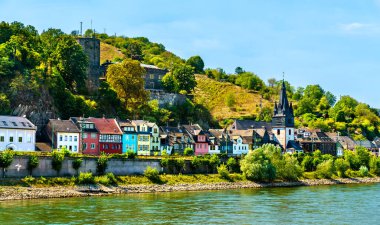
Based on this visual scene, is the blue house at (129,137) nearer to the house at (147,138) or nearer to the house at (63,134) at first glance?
the house at (147,138)

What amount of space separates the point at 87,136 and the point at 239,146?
120 ft

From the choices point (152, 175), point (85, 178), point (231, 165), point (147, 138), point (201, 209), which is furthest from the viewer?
point (147, 138)

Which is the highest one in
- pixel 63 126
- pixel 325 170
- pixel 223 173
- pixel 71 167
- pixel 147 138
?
pixel 63 126

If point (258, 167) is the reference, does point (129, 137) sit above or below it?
above

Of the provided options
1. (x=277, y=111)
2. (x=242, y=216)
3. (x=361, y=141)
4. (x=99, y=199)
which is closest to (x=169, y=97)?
(x=277, y=111)

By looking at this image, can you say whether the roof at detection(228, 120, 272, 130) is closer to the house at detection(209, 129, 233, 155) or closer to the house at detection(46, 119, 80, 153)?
the house at detection(209, 129, 233, 155)

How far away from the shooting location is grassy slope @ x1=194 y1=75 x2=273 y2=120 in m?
162

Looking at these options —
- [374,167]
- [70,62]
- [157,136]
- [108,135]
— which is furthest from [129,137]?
[374,167]

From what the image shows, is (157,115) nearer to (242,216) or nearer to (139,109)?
(139,109)

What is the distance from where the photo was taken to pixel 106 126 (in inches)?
3839

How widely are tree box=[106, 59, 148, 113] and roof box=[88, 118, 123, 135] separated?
16.1 metres

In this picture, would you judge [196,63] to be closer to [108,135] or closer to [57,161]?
[108,135]

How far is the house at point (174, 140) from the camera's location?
347 ft

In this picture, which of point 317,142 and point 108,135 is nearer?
point 108,135
